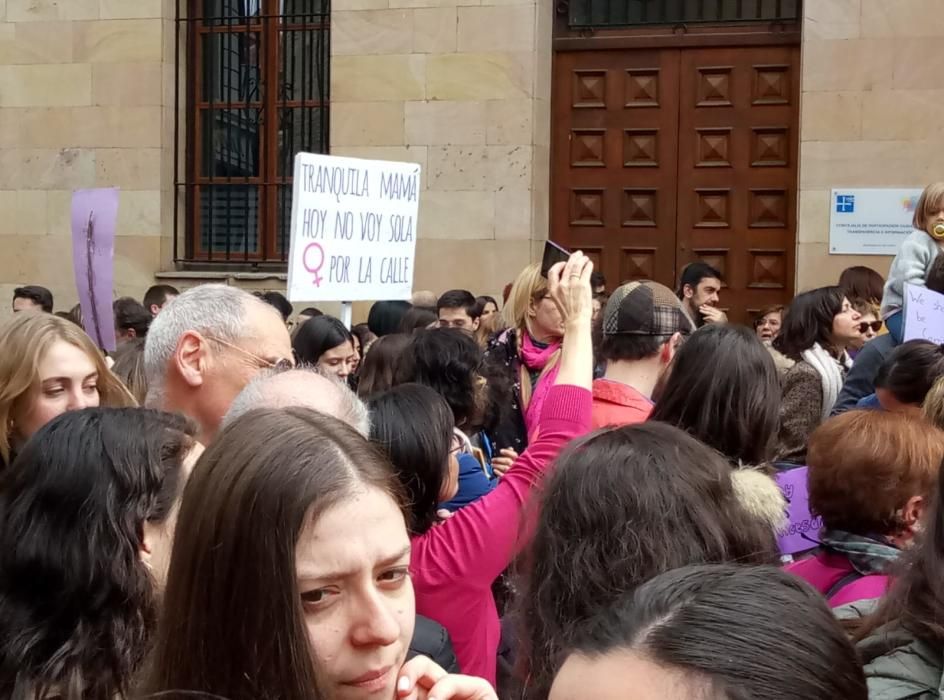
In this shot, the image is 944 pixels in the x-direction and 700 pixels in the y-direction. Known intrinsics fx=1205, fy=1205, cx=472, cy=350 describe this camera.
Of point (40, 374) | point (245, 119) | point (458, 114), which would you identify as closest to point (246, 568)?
point (40, 374)

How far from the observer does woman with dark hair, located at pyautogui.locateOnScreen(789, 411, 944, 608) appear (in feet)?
9.32

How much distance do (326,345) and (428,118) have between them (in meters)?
5.72

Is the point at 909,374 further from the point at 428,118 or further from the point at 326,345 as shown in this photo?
the point at 428,118

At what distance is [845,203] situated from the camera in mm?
10453

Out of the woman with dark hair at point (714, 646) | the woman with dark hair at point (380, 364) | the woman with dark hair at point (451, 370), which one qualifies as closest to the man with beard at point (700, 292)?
the woman with dark hair at point (380, 364)

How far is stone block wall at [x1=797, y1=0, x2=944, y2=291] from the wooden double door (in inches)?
27.5

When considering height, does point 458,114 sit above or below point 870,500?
above

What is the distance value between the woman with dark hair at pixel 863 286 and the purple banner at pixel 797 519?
3.60m

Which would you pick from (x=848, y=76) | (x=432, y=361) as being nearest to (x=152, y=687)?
(x=432, y=361)

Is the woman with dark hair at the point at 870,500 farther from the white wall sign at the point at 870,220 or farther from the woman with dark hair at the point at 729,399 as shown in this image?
the white wall sign at the point at 870,220

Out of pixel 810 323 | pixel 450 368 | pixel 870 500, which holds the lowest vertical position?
pixel 870 500

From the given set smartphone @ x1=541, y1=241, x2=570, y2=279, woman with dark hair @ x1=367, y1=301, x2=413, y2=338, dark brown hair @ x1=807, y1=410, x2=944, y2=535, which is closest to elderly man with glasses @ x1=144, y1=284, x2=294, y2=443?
smartphone @ x1=541, y1=241, x2=570, y2=279

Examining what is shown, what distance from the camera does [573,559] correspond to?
228cm

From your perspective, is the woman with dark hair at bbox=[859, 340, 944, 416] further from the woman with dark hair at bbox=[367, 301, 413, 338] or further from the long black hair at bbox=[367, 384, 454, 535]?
the woman with dark hair at bbox=[367, 301, 413, 338]
